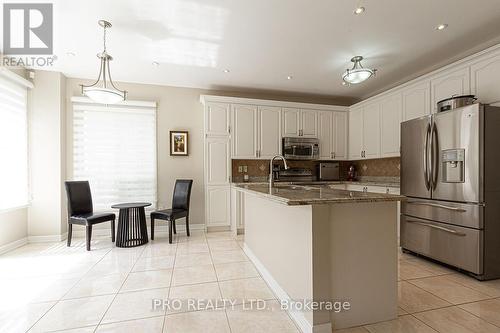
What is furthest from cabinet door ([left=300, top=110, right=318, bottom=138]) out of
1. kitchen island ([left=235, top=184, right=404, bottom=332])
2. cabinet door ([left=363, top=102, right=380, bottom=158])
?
kitchen island ([left=235, top=184, right=404, bottom=332])

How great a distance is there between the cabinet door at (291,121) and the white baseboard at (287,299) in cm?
260

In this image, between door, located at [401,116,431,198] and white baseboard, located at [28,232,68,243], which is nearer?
door, located at [401,116,431,198]

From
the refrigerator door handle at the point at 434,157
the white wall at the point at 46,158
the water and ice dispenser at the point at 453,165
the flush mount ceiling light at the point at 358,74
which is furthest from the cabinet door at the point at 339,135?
the white wall at the point at 46,158

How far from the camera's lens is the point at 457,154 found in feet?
8.20

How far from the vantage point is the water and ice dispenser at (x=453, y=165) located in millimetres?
2467

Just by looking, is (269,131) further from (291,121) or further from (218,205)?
(218,205)

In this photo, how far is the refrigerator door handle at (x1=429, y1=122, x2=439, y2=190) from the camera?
270 cm

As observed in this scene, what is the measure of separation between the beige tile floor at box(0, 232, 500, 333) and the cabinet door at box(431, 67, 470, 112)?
2.19 meters

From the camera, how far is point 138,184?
4297mm

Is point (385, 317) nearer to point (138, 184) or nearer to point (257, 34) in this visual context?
point (257, 34)

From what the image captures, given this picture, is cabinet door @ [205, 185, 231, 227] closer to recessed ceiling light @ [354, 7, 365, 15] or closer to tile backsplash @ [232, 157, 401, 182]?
tile backsplash @ [232, 157, 401, 182]

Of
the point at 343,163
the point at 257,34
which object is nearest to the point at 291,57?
the point at 257,34

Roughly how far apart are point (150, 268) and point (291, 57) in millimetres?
3364

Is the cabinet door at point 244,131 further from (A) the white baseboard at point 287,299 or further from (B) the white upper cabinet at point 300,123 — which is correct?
(A) the white baseboard at point 287,299
